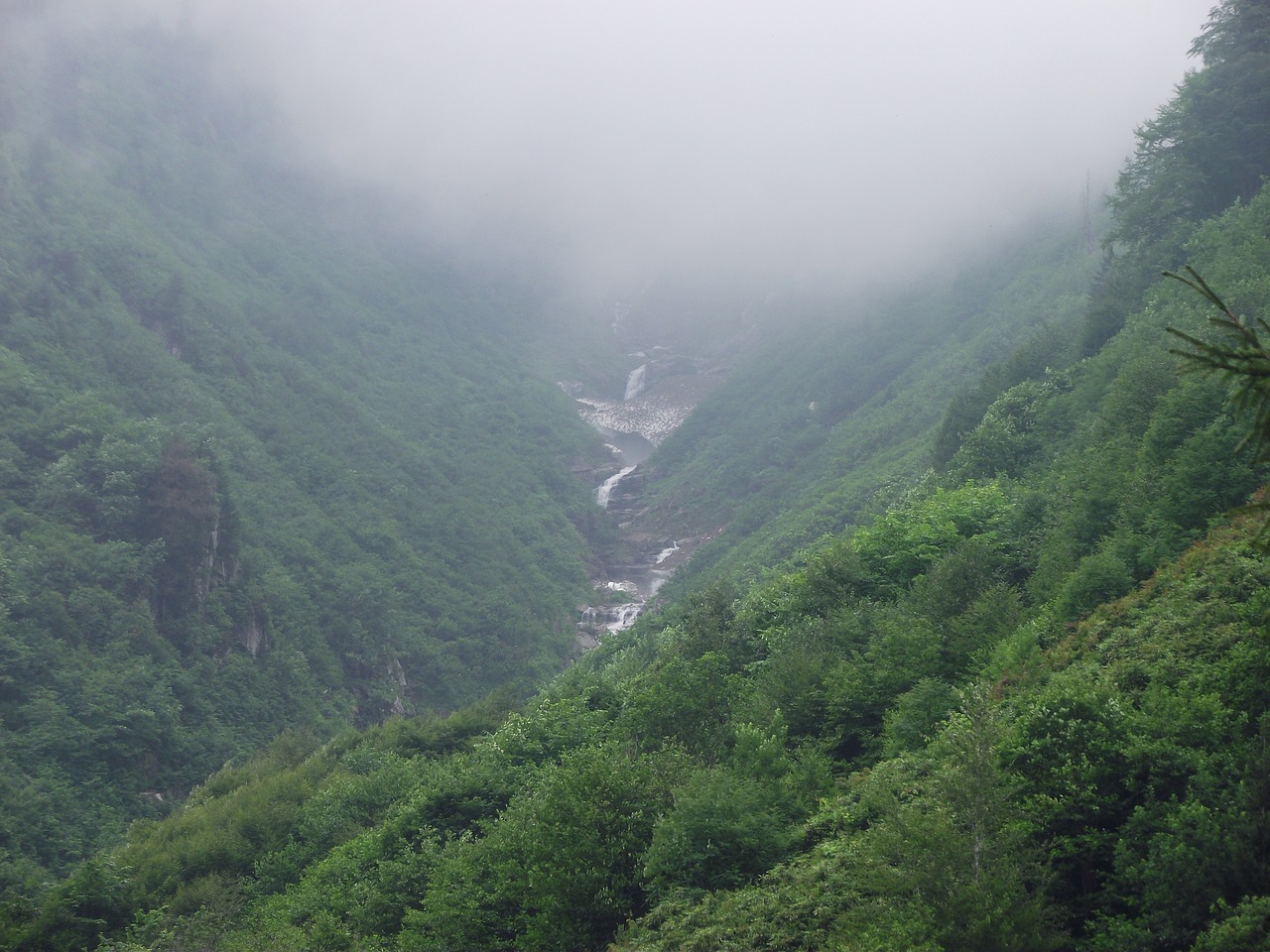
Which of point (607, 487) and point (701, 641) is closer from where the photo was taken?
point (701, 641)

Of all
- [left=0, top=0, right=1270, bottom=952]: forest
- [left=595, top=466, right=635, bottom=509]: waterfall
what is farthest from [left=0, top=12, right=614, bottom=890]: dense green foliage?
[left=595, top=466, right=635, bottom=509]: waterfall

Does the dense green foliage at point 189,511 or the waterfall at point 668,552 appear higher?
the dense green foliage at point 189,511

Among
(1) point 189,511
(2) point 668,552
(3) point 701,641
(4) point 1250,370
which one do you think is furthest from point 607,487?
(4) point 1250,370

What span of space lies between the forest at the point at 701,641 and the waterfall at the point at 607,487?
28215 millimetres

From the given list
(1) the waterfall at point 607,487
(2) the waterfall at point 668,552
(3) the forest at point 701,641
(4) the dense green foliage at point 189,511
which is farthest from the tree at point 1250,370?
(1) the waterfall at point 607,487

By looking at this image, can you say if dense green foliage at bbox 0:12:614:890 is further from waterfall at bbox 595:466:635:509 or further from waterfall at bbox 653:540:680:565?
waterfall at bbox 653:540:680:565

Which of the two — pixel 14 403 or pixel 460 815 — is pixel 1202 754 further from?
pixel 14 403

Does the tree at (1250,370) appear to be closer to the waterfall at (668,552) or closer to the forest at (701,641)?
the forest at (701,641)

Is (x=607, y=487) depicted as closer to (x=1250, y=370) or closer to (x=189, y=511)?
(x=189, y=511)

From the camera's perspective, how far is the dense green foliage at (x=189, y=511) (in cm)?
8112

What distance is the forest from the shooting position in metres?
16.9

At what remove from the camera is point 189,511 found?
339 ft

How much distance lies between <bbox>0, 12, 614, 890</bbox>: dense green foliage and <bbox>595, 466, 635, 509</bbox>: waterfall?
20.3 ft

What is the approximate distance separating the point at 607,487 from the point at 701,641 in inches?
5913
